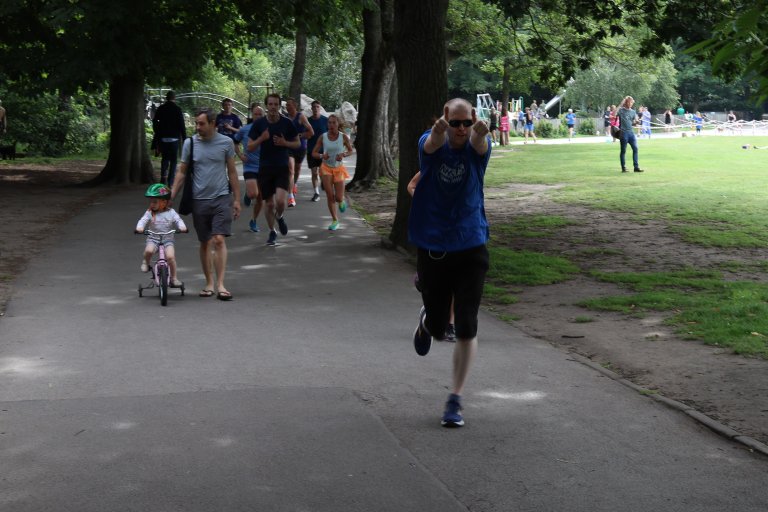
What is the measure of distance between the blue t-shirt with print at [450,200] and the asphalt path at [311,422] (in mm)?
1078

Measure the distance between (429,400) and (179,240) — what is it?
9.25 meters

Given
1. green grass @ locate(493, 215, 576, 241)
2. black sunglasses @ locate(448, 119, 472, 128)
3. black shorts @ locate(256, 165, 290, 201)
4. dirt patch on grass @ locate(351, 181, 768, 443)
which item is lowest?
dirt patch on grass @ locate(351, 181, 768, 443)

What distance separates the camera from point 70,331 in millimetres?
9344

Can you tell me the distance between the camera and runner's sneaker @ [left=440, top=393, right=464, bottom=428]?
637 cm

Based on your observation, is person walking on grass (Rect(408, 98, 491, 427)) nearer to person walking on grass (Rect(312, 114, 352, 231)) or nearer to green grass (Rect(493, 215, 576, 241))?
green grass (Rect(493, 215, 576, 241))

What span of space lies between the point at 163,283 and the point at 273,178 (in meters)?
4.56

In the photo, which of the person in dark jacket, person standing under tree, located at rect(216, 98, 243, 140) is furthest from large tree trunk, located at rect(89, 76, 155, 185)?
person standing under tree, located at rect(216, 98, 243, 140)

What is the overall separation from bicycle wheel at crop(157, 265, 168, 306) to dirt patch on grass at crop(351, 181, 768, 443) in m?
3.22

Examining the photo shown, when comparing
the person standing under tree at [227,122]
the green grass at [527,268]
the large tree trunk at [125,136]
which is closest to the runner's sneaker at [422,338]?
the green grass at [527,268]

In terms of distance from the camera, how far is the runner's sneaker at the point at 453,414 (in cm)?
637

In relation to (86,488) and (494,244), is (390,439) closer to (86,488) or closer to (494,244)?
(86,488)

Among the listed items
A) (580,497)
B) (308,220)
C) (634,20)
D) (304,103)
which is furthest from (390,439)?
(304,103)

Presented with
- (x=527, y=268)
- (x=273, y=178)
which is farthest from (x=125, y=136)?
(x=527, y=268)

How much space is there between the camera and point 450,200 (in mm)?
6500
